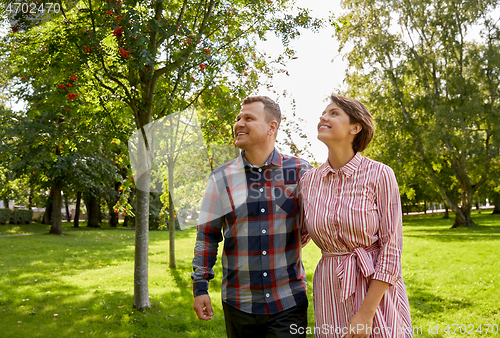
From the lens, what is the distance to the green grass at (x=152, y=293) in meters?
6.25

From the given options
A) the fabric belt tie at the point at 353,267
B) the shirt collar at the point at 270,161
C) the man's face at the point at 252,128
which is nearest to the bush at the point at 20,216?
the shirt collar at the point at 270,161

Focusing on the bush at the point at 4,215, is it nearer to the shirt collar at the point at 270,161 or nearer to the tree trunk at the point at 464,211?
the tree trunk at the point at 464,211

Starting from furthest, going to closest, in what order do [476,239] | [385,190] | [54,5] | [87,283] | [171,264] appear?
[476,239]
[171,264]
[87,283]
[54,5]
[385,190]

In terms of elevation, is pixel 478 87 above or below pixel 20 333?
above

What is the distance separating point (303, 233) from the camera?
2691 mm

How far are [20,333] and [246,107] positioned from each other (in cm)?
561

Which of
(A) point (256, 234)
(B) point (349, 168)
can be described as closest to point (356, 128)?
(B) point (349, 168)

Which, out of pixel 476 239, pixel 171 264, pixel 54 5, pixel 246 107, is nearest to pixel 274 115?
pixel 246 107

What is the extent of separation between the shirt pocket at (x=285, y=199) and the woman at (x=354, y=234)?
22cm

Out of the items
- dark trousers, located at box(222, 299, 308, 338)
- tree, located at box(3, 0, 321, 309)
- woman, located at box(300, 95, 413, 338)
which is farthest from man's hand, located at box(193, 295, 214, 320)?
tree, located at box(3, 0, 321, 309)

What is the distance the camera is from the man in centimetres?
248

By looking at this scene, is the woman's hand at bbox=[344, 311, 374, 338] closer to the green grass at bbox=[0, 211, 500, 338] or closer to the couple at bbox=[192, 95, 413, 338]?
the couple at bbox=[192, 95, 413, 338]

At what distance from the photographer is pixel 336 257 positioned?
7.33 ft

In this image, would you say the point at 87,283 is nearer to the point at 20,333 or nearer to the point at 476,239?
the point at 20,333
